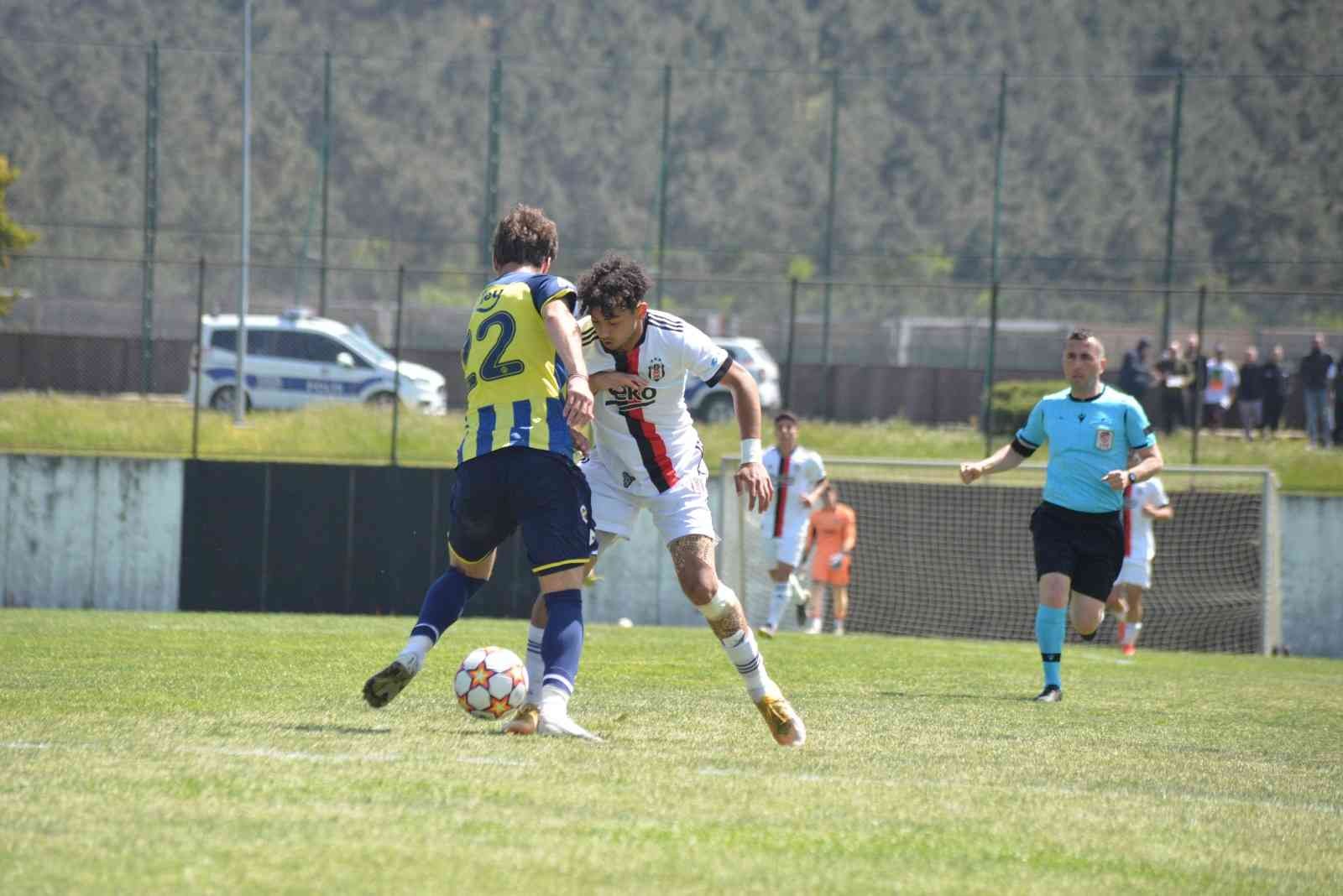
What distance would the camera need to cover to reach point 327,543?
728 inches

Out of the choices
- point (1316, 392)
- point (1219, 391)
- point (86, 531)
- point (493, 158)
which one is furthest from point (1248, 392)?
point (86, 531)

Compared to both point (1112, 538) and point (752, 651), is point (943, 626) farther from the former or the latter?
point (752, 651)

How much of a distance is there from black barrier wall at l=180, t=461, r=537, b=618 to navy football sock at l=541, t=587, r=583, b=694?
466 inches

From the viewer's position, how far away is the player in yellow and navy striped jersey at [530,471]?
6504 millimetres

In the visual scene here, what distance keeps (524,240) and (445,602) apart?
4.88ft

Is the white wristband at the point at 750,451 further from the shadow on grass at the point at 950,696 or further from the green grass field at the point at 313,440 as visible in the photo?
the green grass field at the point at 313,440

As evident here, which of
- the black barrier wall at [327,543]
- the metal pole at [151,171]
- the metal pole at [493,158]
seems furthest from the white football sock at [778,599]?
the metal pole at [493,158]

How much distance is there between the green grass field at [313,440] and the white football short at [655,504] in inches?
537

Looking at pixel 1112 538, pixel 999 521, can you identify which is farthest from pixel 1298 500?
pixel 1112 538

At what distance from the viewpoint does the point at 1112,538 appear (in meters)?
9.88

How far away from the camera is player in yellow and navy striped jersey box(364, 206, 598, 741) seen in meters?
6.50

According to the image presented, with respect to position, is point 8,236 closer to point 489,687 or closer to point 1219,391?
point 1219,391

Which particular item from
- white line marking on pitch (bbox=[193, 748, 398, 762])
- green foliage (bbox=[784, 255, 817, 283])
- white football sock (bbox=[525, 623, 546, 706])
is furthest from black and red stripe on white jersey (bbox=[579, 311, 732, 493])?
green foliage (bbox=[784, 255, 817, 283])

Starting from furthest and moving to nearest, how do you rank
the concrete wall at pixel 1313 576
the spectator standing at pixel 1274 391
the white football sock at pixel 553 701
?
the spectator standing at pixel 1274 391 → the concrete wall at pixel 1313 576 → the white football sock at pixel 553 701
